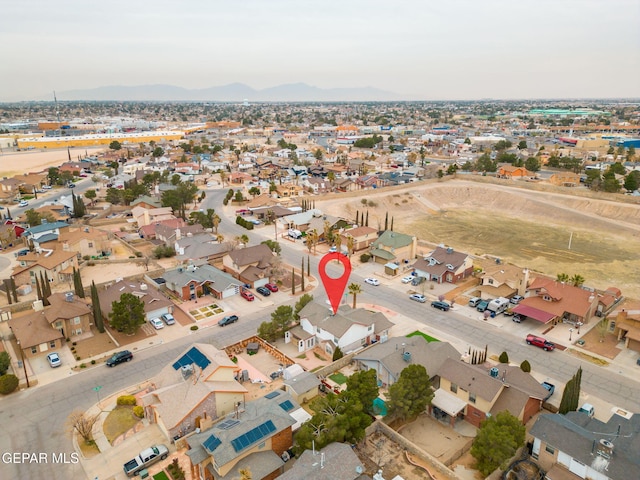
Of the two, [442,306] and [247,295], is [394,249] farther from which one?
[247,295]

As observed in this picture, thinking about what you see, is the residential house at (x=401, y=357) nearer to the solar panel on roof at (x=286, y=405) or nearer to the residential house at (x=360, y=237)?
the solar panel on roof at (x=286, y=405)

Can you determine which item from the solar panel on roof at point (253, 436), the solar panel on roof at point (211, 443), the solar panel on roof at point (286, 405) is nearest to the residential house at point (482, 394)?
the solar panel on roof at point (286, 405)

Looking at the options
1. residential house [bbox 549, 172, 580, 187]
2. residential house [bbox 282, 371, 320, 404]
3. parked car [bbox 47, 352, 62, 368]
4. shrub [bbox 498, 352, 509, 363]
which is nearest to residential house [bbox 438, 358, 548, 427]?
shrub [bbox 498, 352, 509, 363]

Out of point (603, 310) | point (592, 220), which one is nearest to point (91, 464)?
point (603, 310)

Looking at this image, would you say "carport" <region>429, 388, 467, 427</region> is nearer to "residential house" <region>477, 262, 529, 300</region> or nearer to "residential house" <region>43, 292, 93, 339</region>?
"residential house" <region>477, 262, 529, 300</region>

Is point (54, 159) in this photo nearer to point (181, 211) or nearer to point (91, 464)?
point (181, 211)

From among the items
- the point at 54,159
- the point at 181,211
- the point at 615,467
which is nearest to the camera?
the point at 615,467
